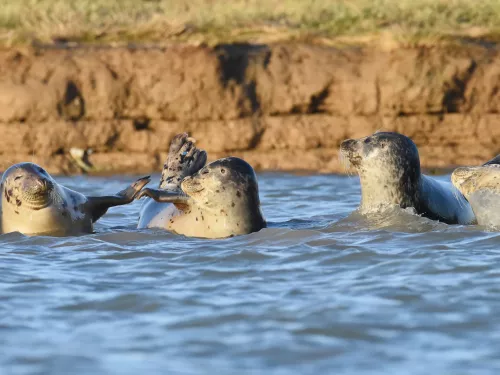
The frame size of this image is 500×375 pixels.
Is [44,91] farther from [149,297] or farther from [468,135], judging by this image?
[149,297]

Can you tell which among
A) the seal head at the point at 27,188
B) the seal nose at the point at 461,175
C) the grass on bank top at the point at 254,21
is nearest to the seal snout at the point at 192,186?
the seal head at the point at 27,188

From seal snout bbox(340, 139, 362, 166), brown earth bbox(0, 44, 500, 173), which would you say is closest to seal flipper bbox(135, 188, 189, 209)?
seal snout bbox(340, 139, 362, 166)

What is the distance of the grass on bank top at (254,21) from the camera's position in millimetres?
20375

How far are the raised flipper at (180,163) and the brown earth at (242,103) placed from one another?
24.9 feet

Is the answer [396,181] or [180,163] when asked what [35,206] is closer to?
[180,163]

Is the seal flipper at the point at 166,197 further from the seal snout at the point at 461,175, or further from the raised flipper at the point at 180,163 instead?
the seal snout at the point at 461,175

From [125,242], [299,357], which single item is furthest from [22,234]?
[299,357]

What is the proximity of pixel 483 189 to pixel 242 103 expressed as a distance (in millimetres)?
9985

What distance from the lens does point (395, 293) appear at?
6.63 metres

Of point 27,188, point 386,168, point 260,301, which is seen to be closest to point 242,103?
point 386,168

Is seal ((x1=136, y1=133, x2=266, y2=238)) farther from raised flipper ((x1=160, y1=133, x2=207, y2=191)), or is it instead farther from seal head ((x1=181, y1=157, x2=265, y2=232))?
raised flipper ((x1=160, y1=133, x2=207, y2=191))

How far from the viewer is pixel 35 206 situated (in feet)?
30.9

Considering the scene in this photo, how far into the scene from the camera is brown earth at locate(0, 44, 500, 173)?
18750 millimetres

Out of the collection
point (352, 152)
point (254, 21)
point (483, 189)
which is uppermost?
point (254, 21)
